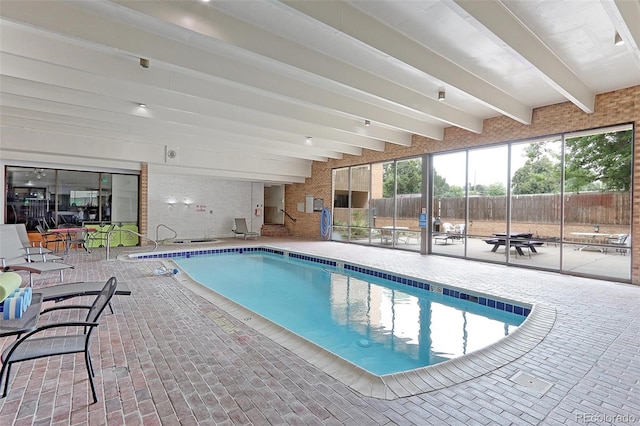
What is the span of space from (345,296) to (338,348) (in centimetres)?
209

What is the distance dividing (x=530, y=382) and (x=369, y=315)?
2514 millimetres

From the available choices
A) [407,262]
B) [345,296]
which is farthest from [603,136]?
[345,296]

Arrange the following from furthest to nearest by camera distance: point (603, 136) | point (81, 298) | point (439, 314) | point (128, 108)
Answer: point (603, 136), point (128, 108), point (439, 314), point (81, 298)

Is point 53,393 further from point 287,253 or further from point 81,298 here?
point 287,253

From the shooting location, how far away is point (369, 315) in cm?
477

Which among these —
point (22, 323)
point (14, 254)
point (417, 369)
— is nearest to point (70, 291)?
point (22, 323)

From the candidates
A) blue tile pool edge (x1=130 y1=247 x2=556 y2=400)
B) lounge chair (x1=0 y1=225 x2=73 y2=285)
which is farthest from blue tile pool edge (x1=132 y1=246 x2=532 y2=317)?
lounge chair (x1=0 y1=225 x2=73 y2=285)

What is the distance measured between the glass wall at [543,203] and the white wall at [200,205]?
8.11m

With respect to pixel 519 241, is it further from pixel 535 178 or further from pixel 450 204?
pixel 450 204

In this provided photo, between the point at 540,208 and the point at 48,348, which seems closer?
the point at 48,348

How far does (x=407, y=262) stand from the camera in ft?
25.3

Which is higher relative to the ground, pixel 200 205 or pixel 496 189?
pixel 496 189

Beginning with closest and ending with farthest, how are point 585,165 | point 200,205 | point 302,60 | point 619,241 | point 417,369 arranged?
point 417,369
point 302,60
point 619,241
point 585,165
point 200,205

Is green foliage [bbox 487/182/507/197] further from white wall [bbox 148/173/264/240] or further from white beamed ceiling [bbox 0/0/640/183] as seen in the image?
white wall [bbox 148/173/264/240]
